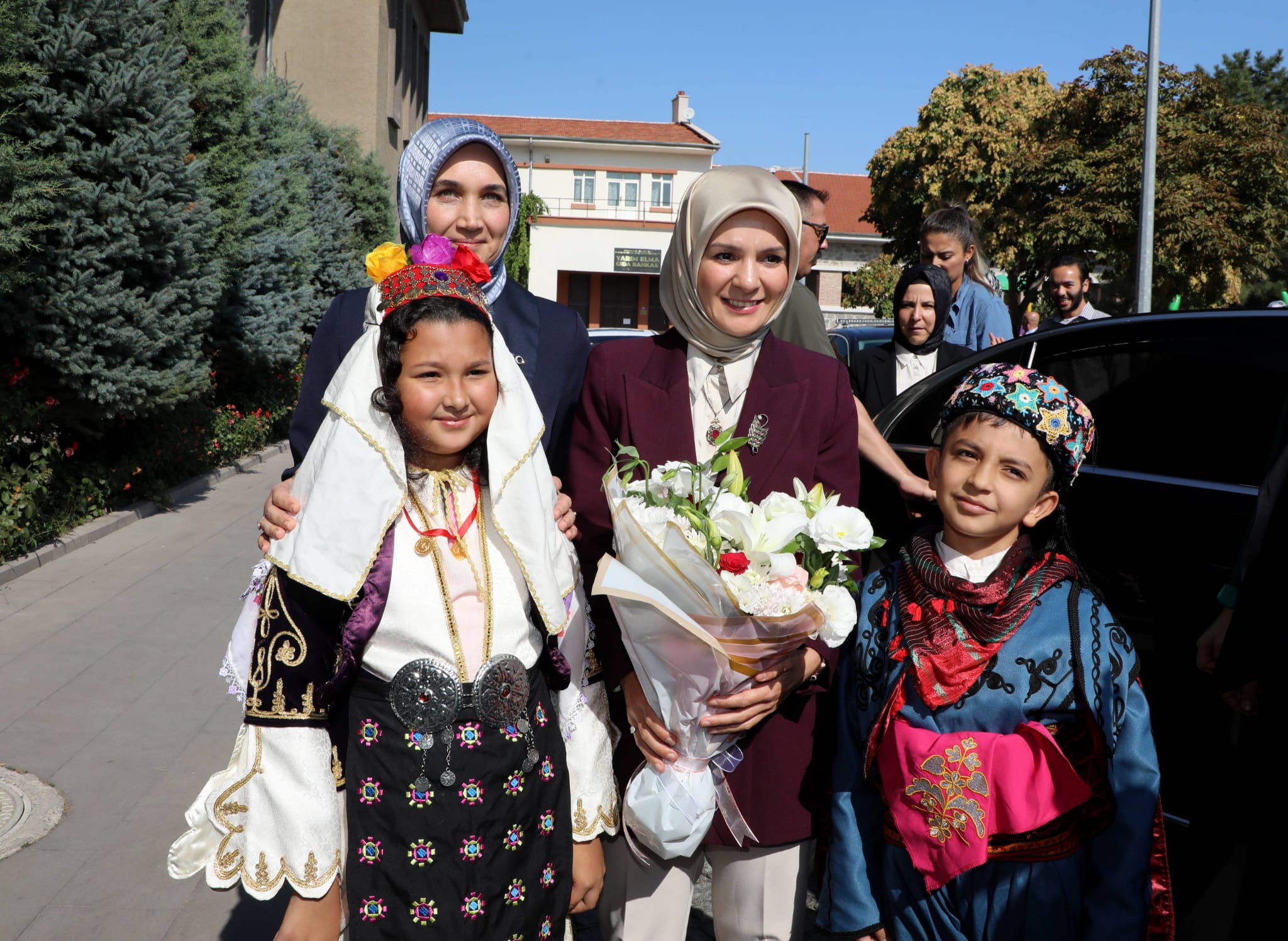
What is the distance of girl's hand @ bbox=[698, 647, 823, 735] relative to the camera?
2.26 meters

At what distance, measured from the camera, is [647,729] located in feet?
7.75

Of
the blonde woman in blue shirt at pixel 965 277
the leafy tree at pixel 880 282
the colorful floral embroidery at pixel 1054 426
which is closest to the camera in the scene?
the colorful floral embroidery at pixel 1054 426

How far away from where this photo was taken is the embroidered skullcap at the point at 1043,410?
2312 millimetres

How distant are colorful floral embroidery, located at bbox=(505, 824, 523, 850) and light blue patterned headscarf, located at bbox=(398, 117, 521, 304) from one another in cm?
133

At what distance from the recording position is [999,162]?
26188 mm

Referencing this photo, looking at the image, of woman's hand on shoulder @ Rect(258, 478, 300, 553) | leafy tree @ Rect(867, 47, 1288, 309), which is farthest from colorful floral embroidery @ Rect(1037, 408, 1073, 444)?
leafy tree @ Rect(867, 47, 1288, 309)

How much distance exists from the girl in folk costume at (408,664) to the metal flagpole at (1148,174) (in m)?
15.2

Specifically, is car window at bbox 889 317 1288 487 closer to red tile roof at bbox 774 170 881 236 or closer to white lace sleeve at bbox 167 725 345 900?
white lace sleeve at bbox 167 725 345 900

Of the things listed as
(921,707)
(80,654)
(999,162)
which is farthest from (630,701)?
(999,162)

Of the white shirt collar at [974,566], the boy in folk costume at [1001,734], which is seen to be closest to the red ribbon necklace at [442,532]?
the boy in folk costume at [1001,734]

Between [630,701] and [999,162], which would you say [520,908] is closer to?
[630,701]

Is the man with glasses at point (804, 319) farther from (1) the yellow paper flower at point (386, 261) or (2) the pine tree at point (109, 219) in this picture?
(2) the pine tree at point (109, 219)

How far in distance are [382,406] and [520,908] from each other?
3.59 ft

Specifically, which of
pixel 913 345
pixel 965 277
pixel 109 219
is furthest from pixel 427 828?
pixel 109 219
